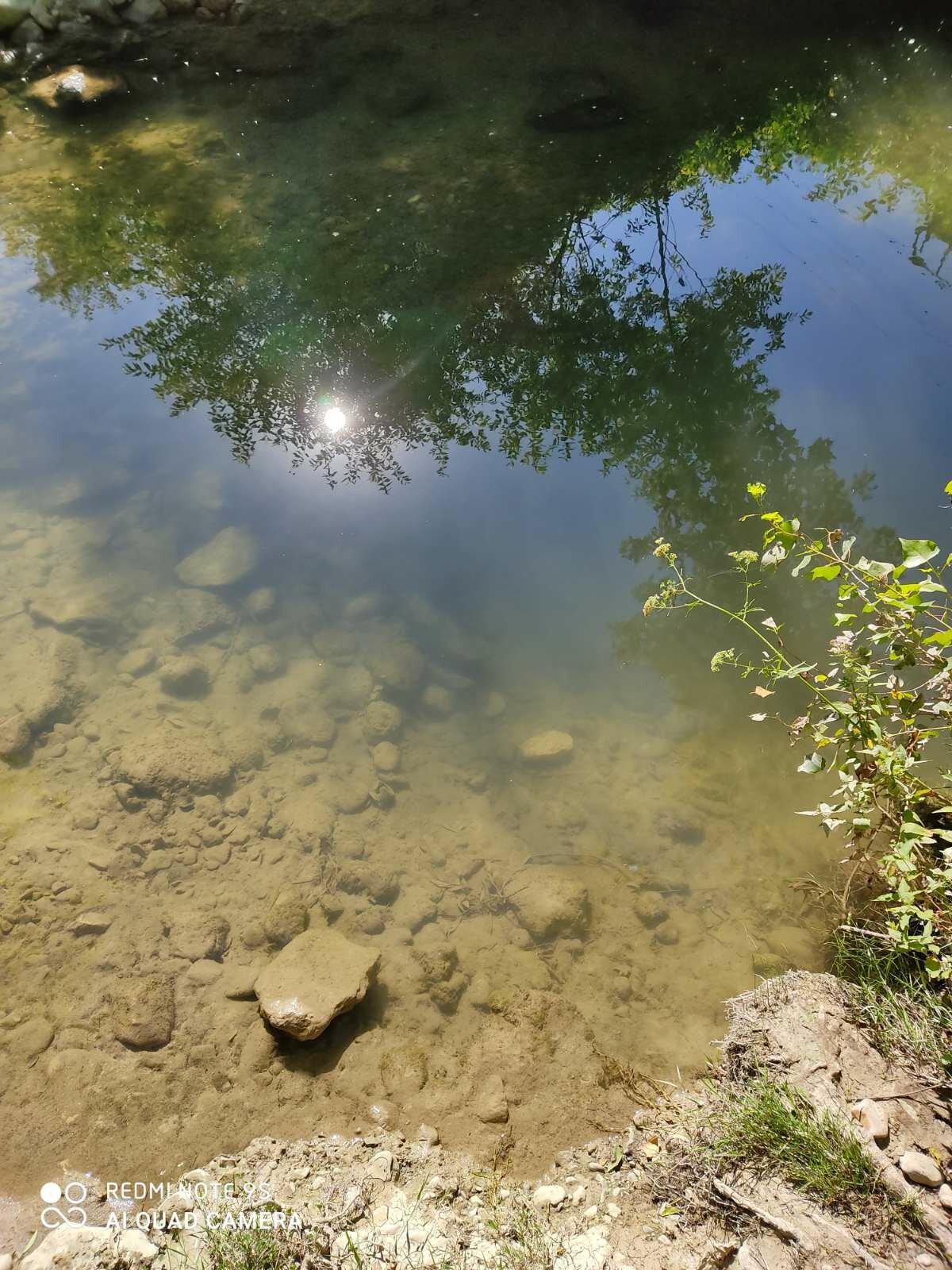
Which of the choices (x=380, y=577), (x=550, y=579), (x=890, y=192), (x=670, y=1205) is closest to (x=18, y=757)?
(x=380, y=577)

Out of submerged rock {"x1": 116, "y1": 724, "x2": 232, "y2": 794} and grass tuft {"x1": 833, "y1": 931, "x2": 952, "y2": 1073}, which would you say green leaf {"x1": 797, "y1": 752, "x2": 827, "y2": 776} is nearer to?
grass tuft {"x1": 833, "y1": 931, "x2": 952, "y2": 1073}

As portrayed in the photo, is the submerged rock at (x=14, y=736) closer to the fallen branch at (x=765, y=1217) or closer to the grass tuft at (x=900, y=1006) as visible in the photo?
the fallen branch at (x=765, y=1217)

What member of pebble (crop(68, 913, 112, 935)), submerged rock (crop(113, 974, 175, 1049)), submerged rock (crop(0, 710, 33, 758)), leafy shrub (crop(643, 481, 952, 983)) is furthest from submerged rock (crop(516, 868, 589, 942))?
submerged rock (crop(0, 710, 33, 758))

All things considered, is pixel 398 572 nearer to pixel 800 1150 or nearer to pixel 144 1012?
pixel 144 1012

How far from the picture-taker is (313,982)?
114 inches

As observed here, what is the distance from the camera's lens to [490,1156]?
2.52m

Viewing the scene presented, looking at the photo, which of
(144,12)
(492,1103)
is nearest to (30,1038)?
(492,1103)

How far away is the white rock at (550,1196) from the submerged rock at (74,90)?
11.6 metres

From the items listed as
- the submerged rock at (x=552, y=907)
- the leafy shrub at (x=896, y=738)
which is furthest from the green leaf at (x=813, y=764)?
the submerged rock at (x=552, y=907)

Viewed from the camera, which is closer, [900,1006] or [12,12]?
[900,1006]

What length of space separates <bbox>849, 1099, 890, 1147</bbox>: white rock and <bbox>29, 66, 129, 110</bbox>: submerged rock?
1191 cm

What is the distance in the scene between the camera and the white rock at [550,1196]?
89.0 inches

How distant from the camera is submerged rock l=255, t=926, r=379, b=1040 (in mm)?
2791

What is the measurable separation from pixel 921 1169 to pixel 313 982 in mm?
2115
